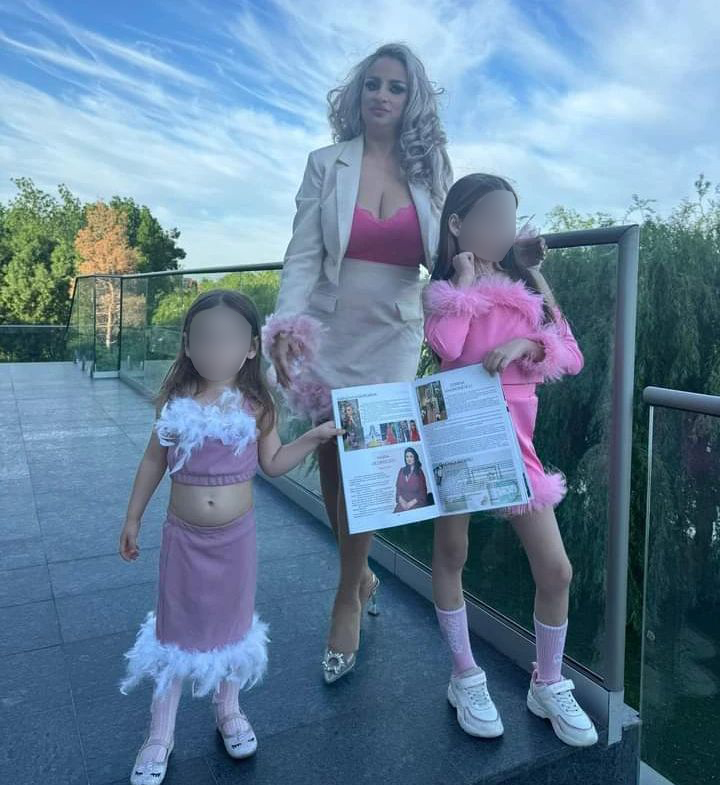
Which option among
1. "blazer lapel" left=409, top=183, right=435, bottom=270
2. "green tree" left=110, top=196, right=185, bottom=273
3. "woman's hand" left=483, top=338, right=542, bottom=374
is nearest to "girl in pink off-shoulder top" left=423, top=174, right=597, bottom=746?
"woman's hand" left=483, top=338, right=542, bottom=374

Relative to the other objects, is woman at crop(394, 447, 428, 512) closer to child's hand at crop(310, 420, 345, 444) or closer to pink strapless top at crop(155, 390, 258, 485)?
child's hand at crop(310, 420, 345, 444)

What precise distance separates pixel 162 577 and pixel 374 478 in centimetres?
54

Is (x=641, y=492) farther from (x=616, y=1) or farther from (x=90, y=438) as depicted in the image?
(x=616, y=1)

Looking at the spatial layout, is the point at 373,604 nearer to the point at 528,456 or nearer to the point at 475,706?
the point at 475,706

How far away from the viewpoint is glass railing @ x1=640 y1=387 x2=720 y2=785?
163 cm

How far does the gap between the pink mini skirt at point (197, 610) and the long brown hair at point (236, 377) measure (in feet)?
0.94

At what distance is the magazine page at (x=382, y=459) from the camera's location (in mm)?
1544

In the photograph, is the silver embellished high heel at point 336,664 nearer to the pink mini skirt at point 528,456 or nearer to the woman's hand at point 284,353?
the pink mini skirt at point 528,456

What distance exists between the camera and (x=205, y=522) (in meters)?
1.58

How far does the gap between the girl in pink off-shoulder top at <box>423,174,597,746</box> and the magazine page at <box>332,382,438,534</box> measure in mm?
183

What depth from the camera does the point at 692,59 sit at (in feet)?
88.5

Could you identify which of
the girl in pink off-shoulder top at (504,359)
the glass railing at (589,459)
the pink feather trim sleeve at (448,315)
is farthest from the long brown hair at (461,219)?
the glass railing at (589,459)

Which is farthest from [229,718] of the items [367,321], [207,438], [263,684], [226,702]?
[367,321]

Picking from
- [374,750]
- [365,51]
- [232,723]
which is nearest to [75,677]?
[232,723]
